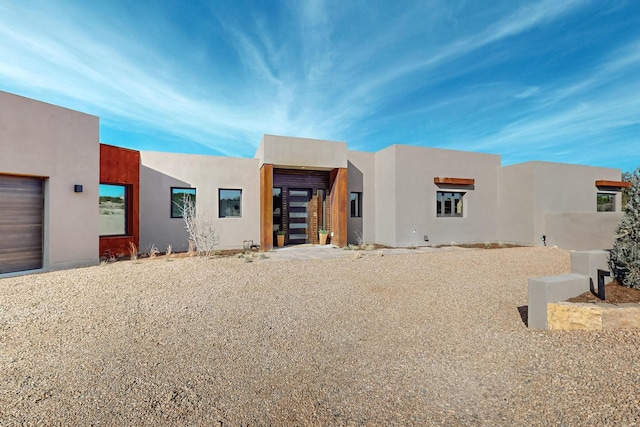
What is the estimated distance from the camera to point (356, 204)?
12242 mm

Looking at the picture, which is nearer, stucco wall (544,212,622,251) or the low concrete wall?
the low concrete wall

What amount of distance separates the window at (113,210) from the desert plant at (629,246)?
11.7 meters

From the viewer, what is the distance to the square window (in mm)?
12180

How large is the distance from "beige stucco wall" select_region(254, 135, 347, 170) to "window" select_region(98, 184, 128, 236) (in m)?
4.87

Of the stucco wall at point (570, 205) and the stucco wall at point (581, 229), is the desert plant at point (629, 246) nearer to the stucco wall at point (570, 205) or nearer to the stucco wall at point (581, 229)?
the stucco wall at point (581, 229)

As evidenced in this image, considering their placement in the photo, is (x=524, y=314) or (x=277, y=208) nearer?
(x=524, y=314)

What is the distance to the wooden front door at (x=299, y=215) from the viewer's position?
11.7 metres

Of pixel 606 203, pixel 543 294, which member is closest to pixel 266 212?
pixel 543 294

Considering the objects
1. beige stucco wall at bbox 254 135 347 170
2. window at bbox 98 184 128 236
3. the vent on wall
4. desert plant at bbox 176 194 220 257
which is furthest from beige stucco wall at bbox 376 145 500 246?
window at bbox 98 184 128 236

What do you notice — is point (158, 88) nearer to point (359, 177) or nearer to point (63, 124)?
point (63, 124)

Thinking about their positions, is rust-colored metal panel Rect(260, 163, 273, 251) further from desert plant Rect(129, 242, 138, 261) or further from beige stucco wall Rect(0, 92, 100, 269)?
beige stucco wall Rect(0, 92, 100, 269)

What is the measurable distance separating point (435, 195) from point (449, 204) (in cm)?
107

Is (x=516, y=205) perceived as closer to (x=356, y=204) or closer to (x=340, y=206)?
(x=356, y=204)

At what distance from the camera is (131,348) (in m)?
2.91
